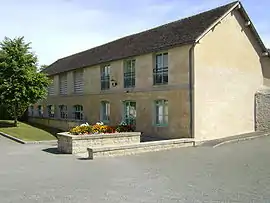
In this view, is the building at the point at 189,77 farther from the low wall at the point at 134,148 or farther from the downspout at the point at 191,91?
the low wall at the point at 134,148

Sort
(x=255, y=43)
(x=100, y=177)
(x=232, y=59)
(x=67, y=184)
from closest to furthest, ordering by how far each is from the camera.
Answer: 1. (x=67, y=184)
2. (x=100, y=177)
3. (x=232, y=59)
4. (x=255, y=43)

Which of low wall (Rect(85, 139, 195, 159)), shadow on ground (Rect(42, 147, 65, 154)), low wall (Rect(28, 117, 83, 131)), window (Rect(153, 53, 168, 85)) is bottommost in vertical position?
shadow on ground (Rect(42, 147, 65, 154))

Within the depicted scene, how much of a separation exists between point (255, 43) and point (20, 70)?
18.0m

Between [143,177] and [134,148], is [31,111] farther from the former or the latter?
[143,177]

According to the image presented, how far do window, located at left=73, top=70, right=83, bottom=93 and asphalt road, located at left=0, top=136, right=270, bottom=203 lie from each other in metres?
14.6

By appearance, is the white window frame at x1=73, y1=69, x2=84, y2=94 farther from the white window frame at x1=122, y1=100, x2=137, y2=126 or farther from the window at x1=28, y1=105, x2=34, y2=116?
the window at x1=28, y1=105, x2=34, y2=116

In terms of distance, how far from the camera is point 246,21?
828 inches

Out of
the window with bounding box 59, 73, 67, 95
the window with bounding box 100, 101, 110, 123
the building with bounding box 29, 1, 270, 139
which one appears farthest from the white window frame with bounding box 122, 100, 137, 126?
the window with bounding box 59, 73, 67, 95

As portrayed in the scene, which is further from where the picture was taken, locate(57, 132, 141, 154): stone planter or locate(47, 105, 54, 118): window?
locate(47, 105, 54, 118): window

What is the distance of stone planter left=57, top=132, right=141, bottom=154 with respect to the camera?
15.3 meters

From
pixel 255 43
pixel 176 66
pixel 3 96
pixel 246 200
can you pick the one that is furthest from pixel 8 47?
pixel 246 200

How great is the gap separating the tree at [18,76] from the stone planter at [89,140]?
40.6 feet

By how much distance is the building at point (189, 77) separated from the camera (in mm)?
18375

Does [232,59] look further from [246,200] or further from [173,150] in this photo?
[246,200]
